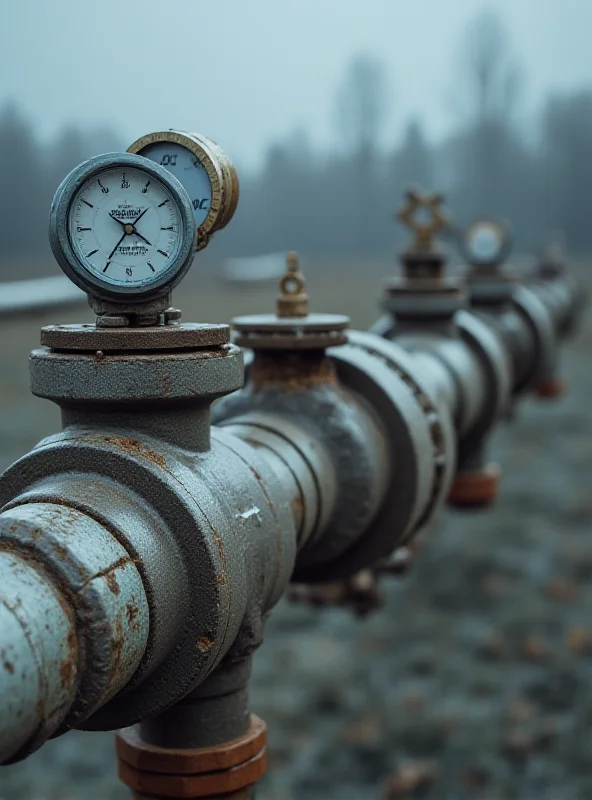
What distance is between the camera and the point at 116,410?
0.97m

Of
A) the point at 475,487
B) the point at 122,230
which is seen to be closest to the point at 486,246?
the point at 475,487

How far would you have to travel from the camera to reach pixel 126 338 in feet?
3.01

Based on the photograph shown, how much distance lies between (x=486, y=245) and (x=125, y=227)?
222 centimetres

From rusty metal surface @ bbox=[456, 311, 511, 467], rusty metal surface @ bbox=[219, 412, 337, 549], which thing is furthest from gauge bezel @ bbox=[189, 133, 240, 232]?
rusty metal surface @ bbox=[456, 311, 511, 467]

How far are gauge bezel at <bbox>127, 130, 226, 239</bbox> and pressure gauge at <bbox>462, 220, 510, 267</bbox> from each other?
2.04 m

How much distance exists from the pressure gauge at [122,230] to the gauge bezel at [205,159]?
112 millimetres

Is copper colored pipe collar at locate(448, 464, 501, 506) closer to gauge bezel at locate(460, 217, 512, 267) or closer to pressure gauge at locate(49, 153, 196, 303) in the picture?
gauge bezel at locate(460, 217, 512, 267)

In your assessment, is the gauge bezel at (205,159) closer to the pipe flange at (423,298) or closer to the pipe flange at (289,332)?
the pipe flange at (289,332)

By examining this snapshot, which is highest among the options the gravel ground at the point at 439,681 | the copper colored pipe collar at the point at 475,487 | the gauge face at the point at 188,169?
the gauge face at the point at 188,169

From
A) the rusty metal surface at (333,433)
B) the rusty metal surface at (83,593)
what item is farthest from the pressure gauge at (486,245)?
the rusty metal surface at (83,593)

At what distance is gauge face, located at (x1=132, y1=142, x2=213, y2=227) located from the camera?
3.37ft

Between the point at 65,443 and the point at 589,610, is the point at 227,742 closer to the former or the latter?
the point at 65,443

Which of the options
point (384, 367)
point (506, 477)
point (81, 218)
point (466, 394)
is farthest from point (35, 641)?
point (506, 477)

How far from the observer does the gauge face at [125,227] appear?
902mm
